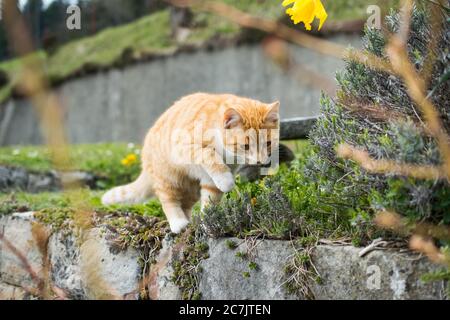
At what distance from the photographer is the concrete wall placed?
1121 centimetres

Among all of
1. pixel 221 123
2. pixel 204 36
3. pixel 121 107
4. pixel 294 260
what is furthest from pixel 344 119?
pixel 121 107

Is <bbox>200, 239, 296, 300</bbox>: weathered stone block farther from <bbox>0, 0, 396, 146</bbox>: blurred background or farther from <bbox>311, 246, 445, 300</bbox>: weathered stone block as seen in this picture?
<bbox>0, 0, 396, 146</bbox>: blurred background

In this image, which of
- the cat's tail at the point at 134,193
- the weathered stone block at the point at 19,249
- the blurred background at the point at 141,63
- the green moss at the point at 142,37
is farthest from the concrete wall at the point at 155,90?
the cat's tail at the point at 134,193

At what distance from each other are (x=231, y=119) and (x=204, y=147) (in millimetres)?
239

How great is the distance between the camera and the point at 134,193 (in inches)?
172

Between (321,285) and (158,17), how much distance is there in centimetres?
1311

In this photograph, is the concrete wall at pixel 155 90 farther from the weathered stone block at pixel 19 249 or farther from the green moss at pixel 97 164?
the weathered stone block at pixel 19 249

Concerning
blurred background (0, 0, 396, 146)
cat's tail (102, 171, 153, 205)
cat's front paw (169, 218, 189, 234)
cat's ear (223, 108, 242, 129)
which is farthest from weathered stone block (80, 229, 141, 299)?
blurred background (0, 0, 396, 146)

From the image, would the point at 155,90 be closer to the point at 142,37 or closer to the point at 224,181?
the point at 142,37

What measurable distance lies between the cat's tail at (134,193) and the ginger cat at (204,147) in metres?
0.27

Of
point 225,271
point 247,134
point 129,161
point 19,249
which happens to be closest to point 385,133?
point 225,271

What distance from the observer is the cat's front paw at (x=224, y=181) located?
3.46 metres

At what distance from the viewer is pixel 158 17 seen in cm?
1492

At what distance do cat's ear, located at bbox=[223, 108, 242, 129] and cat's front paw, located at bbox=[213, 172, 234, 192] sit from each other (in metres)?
0.33
